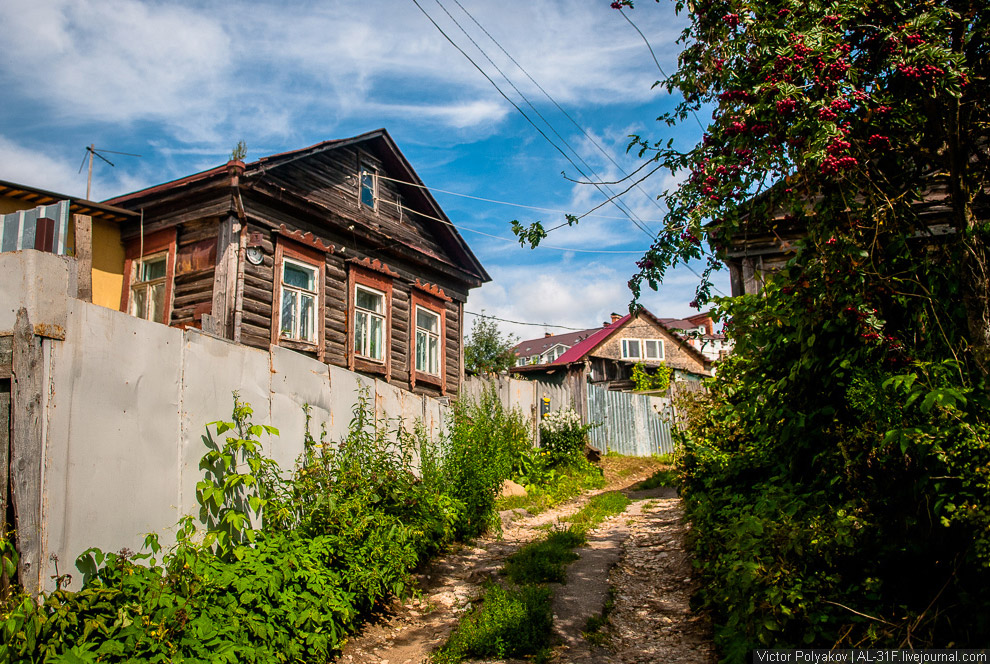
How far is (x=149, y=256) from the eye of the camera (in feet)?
36.4

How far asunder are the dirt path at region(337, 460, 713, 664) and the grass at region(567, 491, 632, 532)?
22 cm

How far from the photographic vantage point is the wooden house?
10.4 meters

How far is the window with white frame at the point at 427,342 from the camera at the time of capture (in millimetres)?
14000

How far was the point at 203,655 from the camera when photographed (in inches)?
144

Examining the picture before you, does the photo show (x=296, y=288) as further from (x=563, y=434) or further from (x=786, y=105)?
(x=786, y=105)

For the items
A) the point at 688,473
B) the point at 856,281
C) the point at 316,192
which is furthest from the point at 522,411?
the point at 856,281

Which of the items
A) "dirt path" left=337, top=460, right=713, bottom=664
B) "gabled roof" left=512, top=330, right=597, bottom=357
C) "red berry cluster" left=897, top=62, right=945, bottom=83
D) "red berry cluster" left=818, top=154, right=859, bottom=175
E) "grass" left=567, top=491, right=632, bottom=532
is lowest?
"dirt path" left=337, top=460, right=713, bottom=664

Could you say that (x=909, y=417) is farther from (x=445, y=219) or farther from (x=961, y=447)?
(x=445, y=219)

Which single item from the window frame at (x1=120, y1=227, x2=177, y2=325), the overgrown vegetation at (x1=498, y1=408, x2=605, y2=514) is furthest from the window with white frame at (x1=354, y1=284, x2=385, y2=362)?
the overgrown vegetation at (x1=498, y1=408, x2=605, y2=514)

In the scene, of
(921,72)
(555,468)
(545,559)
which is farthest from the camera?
(555,468)

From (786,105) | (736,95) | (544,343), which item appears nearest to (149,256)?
(736,95)

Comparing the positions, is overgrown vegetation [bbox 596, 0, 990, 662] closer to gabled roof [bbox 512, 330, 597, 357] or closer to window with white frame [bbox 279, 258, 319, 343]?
window with white frame [bbox 279, 258, 319, 343]

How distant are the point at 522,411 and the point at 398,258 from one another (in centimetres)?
413

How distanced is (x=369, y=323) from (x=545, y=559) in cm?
724
